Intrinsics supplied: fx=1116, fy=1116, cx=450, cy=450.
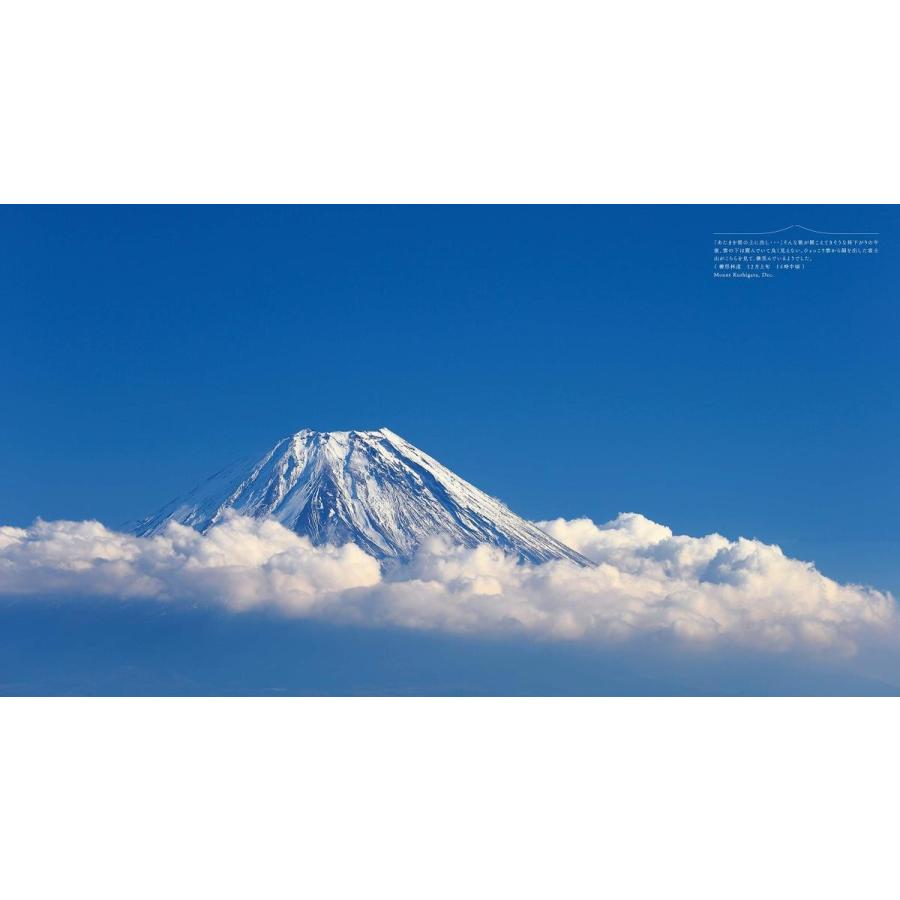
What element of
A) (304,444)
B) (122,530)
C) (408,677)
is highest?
(304,444)

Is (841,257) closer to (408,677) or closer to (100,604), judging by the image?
(408,677)

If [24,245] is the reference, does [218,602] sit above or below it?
below

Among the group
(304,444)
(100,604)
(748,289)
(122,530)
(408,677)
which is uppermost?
(748,289)
